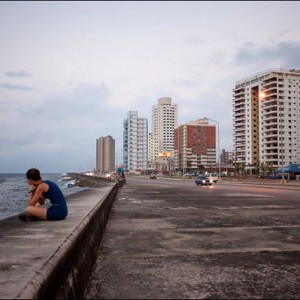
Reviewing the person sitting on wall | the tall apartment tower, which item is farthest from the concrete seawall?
the tall apartment tower

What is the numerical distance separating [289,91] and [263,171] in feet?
122

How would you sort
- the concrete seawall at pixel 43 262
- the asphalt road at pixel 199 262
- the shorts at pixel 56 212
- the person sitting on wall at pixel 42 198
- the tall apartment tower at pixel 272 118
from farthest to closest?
the tall apartment tower at pixel 272 118 → the shorts at pixel 56 212 → the person sitting on wall at pixel 42 198 → the asphalt road at pixel 199 262 → the concrete seawall at pixel 43 262

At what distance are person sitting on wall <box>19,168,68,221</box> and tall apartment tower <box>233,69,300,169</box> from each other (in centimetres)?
12449

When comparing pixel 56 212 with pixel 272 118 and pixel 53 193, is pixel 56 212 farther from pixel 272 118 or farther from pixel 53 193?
pixel 272 118

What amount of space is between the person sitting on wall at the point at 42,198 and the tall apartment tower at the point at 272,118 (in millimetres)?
124487

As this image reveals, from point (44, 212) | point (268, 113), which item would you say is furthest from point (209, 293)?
point (268, 113)

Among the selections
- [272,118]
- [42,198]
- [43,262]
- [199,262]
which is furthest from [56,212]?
A: [272,118]

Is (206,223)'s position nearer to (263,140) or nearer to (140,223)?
(140,223)

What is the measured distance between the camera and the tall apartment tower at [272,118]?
13275 cm

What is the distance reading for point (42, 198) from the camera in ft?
24.1

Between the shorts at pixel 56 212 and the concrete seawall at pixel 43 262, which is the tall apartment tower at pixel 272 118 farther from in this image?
the concrete seawall at pixel 43 262

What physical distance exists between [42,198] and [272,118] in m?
135

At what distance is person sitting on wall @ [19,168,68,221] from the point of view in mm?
7180

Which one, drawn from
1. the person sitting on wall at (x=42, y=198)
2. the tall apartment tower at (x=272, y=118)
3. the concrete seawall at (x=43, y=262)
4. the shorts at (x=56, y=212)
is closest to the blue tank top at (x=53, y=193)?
the person sitting on wall at (x=42, y=198)
